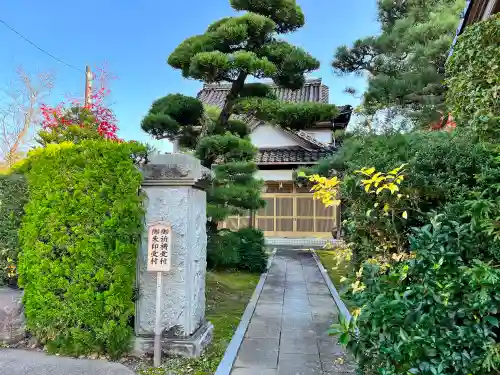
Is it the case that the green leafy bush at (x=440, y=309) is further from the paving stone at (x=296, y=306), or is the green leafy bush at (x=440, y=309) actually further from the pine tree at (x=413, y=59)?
the pine tree at (x=413, y=59)

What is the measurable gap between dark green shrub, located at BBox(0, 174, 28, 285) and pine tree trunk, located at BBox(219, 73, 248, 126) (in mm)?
4337

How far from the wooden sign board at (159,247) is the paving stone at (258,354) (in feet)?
4.10

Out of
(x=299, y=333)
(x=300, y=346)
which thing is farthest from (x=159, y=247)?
(x=299, y=333)

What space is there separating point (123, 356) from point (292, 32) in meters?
6.96

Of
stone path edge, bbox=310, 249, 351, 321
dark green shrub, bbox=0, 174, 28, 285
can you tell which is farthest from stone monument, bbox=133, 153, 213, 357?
dark green shrub, bbox=0, 174, 28, 285

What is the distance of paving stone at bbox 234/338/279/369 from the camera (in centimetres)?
361

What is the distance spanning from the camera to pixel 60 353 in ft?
11.9

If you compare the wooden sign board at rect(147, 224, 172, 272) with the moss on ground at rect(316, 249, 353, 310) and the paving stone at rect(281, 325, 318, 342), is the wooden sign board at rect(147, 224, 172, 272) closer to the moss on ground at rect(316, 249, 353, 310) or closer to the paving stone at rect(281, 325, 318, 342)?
the paving stone at rect(281, 325, 318, 342)

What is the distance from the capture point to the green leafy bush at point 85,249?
357cm

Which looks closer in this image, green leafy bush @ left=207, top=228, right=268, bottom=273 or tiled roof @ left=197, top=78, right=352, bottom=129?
green leafy bush @ left=207, top=228, right=268, bottom=273

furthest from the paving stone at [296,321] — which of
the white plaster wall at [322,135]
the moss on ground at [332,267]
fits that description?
the white plaster wall at [322,135]

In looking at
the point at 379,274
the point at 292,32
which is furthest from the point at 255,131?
the point at 379,274

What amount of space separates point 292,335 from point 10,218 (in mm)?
4078

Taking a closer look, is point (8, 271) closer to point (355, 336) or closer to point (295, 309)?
point (295, 309)
